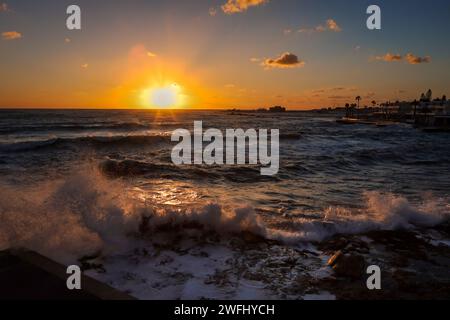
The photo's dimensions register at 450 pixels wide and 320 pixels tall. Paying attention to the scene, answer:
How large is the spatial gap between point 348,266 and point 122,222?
489 centimetres

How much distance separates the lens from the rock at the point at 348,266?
5.12 meters

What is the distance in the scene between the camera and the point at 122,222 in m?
6.96

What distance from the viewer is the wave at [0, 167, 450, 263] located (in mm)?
6168

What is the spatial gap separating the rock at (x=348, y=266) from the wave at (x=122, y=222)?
1.36 m

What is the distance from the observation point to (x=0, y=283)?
359 centimetres

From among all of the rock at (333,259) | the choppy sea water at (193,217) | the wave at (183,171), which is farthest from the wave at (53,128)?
the rock at (333,259)

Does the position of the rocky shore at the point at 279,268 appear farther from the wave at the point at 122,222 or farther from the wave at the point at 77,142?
the wave at the point at 77,142

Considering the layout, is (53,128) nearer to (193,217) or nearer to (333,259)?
(193,217)

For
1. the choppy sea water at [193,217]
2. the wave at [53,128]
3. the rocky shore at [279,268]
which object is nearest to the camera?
the rocky shore at [279,268]

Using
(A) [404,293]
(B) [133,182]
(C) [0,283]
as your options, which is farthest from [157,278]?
(B) [133,182]

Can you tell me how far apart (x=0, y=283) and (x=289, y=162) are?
1692cm

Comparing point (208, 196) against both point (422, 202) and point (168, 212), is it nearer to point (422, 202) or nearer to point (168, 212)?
point (168, 212)

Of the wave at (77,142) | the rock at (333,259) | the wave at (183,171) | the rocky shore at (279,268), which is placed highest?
the wave at (77,142)

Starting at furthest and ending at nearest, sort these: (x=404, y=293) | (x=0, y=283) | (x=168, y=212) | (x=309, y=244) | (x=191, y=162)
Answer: (x=191, y=162)
(x=168, y=212)
(x=309, y=244)
(x=404, y=293)
(x=0, y=283)
